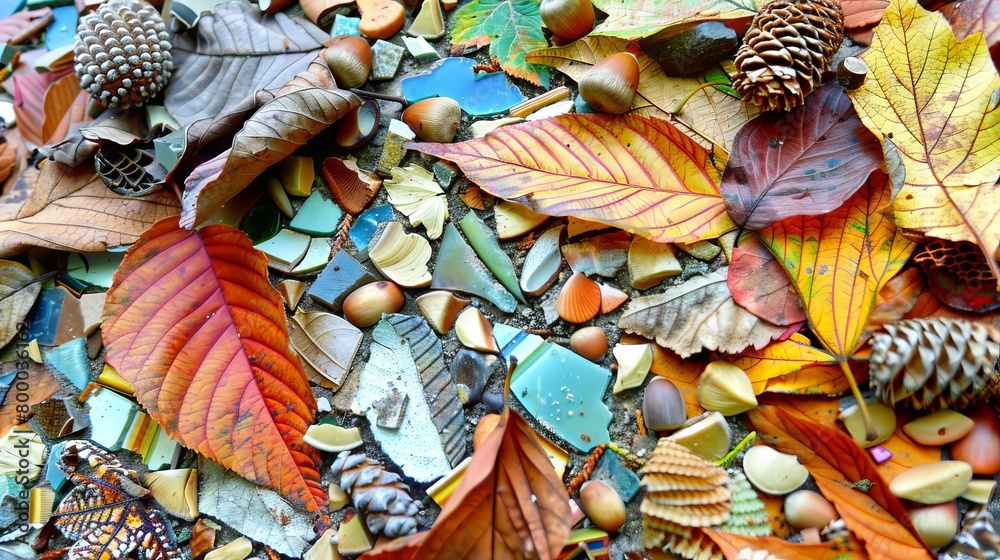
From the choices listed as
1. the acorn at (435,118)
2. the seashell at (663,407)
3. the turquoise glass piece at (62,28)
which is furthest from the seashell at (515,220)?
the turquoise glass piece at (62,28)

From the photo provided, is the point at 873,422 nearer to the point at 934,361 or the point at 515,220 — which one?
the point at 934,361

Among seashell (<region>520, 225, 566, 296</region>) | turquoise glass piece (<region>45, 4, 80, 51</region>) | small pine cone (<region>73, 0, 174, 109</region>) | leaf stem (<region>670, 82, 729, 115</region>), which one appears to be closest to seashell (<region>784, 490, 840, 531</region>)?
seashell (<region>520, 225, 566, 296</region>)

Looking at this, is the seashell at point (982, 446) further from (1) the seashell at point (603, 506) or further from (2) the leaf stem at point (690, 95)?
(2) the leaf stem at point (690, 95)

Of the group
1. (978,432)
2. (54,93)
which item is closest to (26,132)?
(54,93)

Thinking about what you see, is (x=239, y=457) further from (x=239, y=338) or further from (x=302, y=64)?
(x=302, y=64)

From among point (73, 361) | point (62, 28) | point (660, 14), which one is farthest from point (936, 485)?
point (62, 28)

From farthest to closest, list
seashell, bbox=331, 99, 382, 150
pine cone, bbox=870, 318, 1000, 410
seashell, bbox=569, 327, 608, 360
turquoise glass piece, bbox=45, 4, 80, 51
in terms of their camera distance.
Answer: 1. turquoise glass piece, bbox=45, 4, 80, 51
2. seashell, bbox=331, 99, 382, 150
3. seashell, bbox=569, 327, 608, 360
4. pine cone, bbox=870, 318, 1000, 410

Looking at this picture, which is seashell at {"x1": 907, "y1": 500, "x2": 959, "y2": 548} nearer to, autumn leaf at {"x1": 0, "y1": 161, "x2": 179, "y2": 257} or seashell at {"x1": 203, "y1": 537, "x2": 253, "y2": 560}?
seashell at {"x1": 203, "y1": 537, "x2": 253, "y2": 560}
